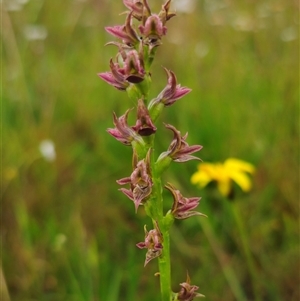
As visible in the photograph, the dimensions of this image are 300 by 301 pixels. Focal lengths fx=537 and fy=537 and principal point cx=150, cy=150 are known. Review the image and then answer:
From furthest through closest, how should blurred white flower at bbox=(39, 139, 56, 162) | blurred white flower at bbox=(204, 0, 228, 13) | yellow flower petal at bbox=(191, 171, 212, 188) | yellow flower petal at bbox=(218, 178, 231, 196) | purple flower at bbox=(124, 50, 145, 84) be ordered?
1. blurred white flower at bbox=(204, 0, 228, 13)
2. blurred white flower at bbox=(39, 139, 56, 162)
3. yellow flower petal at bbox=(191, 171, 212, 188)
4. yellow flower petal at bbox=(218, 178, 231, 196)
5. purple flower at bbox=(124, 50, 145, 84)

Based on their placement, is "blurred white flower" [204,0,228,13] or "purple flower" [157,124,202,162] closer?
"purple flower" [157,124,202,162]

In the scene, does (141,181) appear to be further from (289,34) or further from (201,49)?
(201,49)

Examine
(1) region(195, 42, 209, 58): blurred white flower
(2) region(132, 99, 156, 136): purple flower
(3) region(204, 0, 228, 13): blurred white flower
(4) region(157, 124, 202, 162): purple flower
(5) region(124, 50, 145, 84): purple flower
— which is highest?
(5) region(124, 50, 145, 84): purple flower

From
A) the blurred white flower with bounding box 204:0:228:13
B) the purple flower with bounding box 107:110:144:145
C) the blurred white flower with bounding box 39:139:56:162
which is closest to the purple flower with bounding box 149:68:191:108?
the purple flower with bounding box 107:110:144:145

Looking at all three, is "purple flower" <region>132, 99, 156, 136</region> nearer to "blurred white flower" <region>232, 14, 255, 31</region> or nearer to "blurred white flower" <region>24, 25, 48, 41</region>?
"blurred white flower" <region>24, 25, 48, 41</region>

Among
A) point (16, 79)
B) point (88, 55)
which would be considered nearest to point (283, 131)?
point (16, 79)

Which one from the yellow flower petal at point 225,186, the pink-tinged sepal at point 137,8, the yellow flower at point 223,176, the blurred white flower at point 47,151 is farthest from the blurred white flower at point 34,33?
the pink-tinged sepal at point 137,8

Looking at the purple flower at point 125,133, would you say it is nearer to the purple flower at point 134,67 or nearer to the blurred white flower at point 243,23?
A: the purple flower at point 134,67
